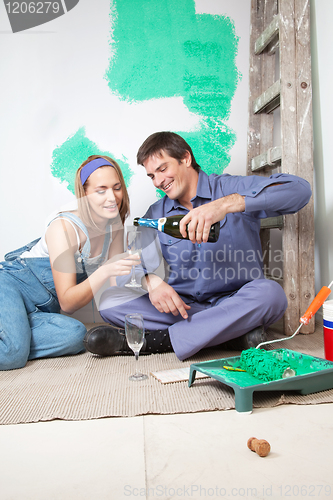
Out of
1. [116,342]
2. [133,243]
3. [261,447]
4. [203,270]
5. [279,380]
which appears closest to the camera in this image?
[261,447]

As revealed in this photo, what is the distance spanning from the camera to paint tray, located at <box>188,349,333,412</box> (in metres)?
0.99

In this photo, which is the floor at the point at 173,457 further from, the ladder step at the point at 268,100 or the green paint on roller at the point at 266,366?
the ladder step at the point at 268,100

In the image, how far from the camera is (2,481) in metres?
0.74

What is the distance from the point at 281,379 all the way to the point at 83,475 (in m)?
0.55

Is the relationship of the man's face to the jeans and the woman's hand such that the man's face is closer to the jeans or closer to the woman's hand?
the woman's hand

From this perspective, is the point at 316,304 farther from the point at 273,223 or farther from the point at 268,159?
the point at 268,159

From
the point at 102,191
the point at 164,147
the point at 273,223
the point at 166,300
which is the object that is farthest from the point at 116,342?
the point at 273,223

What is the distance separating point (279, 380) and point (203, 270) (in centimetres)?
71

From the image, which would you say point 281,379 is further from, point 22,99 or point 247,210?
point 22,99

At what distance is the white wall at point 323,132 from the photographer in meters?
1.84

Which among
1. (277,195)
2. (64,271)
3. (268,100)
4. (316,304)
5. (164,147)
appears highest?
(268,100)

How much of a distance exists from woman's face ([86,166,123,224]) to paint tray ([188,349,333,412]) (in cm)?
85

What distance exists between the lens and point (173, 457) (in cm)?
79

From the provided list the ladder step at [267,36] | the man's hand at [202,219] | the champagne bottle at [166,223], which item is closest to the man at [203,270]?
the man's hand at [202,219]
